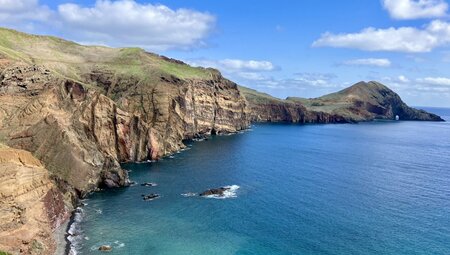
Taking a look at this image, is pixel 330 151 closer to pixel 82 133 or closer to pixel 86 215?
pixel 82 133

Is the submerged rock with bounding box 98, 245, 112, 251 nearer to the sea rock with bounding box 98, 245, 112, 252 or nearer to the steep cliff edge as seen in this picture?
the sea rock with bounding box 98, 245, 112, 252

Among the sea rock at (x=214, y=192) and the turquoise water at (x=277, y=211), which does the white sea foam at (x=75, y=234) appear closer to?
the turquoise water at (x=277, y=211)

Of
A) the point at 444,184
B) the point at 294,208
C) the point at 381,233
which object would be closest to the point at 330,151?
the point at 444,184

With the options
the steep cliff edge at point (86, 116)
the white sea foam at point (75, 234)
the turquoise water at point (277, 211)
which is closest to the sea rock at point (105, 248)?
the turquoise water at point (277, 211)

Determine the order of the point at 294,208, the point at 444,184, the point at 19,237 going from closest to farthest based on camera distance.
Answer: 1. the point at 19,237
2. the point at 294,208
3. the point at 444,184

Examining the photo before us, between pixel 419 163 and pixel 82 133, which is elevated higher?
pixel 82 133

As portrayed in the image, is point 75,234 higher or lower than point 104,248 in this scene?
higher

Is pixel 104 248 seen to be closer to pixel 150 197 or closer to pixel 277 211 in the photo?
pixel 150 197

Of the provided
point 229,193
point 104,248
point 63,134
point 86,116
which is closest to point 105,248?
point 104,248
